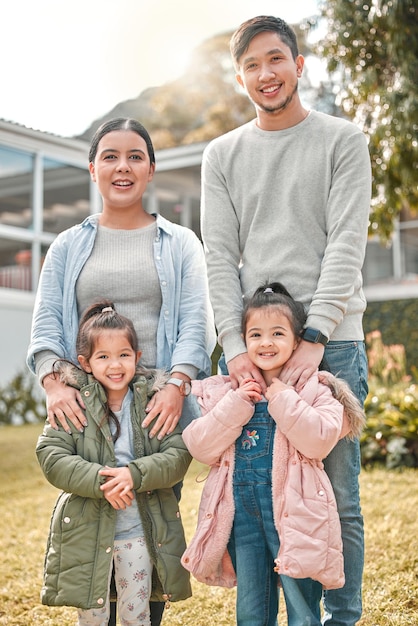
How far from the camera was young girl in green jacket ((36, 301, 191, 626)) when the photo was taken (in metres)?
2.57

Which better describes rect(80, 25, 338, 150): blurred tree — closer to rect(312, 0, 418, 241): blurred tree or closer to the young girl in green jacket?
rect(312, 0, 418, 241): blurred tree

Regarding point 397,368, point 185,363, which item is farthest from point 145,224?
point 397,368

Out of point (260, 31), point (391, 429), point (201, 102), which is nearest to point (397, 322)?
point (391, 429)

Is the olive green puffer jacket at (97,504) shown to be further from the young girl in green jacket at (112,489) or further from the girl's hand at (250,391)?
the girl's hand at (250,391)

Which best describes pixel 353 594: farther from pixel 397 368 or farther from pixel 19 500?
pixel 397 368

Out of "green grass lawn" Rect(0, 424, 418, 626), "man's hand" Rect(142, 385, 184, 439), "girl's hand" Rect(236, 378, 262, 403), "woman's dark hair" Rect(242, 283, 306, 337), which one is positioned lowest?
"green grass lawn" Rect(0, 424, 418, 626)

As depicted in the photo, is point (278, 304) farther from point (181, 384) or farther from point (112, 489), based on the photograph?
point (112, 489)

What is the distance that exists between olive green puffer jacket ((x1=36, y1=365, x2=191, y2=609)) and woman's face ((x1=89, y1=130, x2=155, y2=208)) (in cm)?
68

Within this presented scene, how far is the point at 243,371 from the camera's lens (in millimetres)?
2635

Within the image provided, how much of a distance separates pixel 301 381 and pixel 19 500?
15.6ft

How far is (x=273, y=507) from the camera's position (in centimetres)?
253

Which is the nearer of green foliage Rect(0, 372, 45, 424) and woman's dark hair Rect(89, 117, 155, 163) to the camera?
woman's dark hair Rect(89, 117, 155, 163)

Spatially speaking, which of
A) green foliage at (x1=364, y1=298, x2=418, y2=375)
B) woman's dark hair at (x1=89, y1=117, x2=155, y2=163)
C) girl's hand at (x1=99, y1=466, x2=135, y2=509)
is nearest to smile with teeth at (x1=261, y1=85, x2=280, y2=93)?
woman's dark hair at (x1=89, y1=117, x2=155, y2=163)

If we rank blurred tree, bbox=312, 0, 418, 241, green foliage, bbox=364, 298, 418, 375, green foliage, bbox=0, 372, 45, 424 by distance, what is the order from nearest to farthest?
blurred tree, bbox=312, 0, 418, 241, green foliage, bbox=364, 298, 418, 375, green foliage, bbox=0, 372, 45, 424
